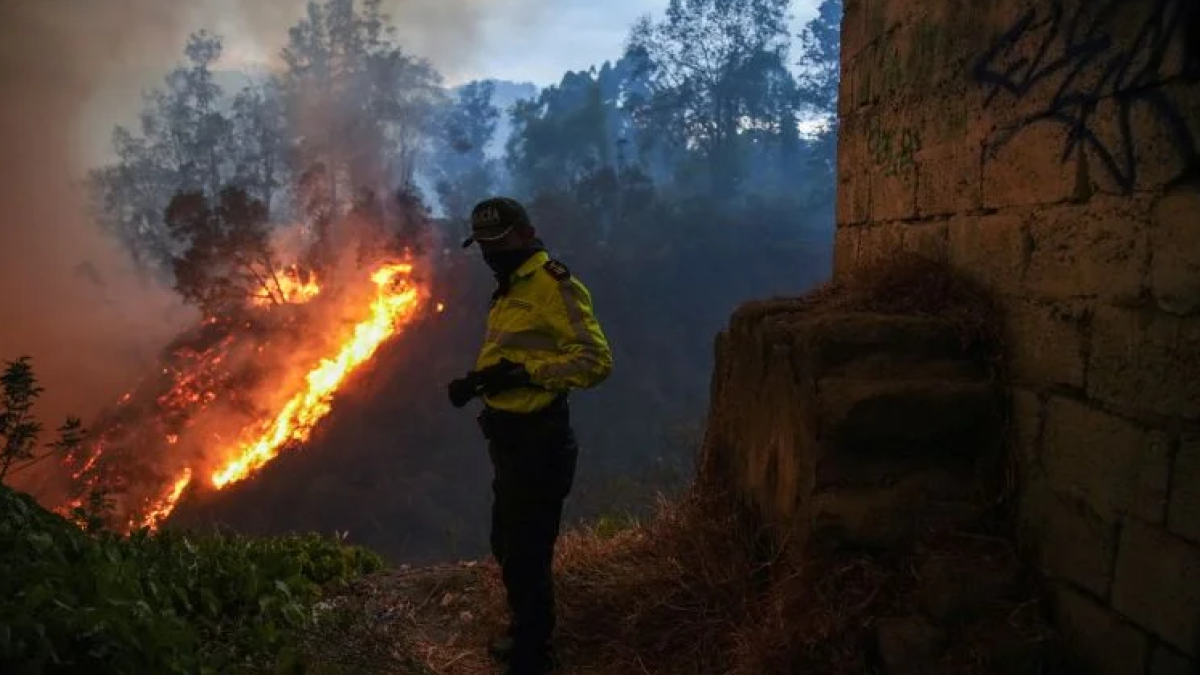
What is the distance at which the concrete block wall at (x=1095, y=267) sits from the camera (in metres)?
2.22

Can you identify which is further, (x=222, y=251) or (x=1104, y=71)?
(x=222, y=251)

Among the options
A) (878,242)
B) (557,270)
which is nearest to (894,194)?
(878,242)

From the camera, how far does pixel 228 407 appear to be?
34.6 metres

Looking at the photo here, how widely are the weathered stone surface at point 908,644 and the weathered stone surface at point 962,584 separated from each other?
7 centimetres

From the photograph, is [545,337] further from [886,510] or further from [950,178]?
[950,178]

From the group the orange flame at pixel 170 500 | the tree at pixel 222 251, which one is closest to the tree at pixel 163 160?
the tree at pixel 222 251

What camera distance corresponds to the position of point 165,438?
33969 millimetres

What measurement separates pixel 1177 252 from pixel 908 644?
4.56 ft

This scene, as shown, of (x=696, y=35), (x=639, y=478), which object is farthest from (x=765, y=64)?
(x=639, y=478)

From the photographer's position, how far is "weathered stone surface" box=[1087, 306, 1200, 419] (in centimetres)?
219

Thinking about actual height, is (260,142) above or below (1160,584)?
above

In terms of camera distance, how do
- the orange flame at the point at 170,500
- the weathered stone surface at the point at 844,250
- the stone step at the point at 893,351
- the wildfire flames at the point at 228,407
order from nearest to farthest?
the stone step at the point at 893,351
the weathered stone surface at the point at 844,250
the orange flame at the point at 170,500
the wildfire flames at the point at 228,407

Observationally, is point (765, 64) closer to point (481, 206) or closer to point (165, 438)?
point (165, 438)

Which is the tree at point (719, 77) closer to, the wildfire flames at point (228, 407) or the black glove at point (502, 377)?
the wildfire flames at point (228, 407)
